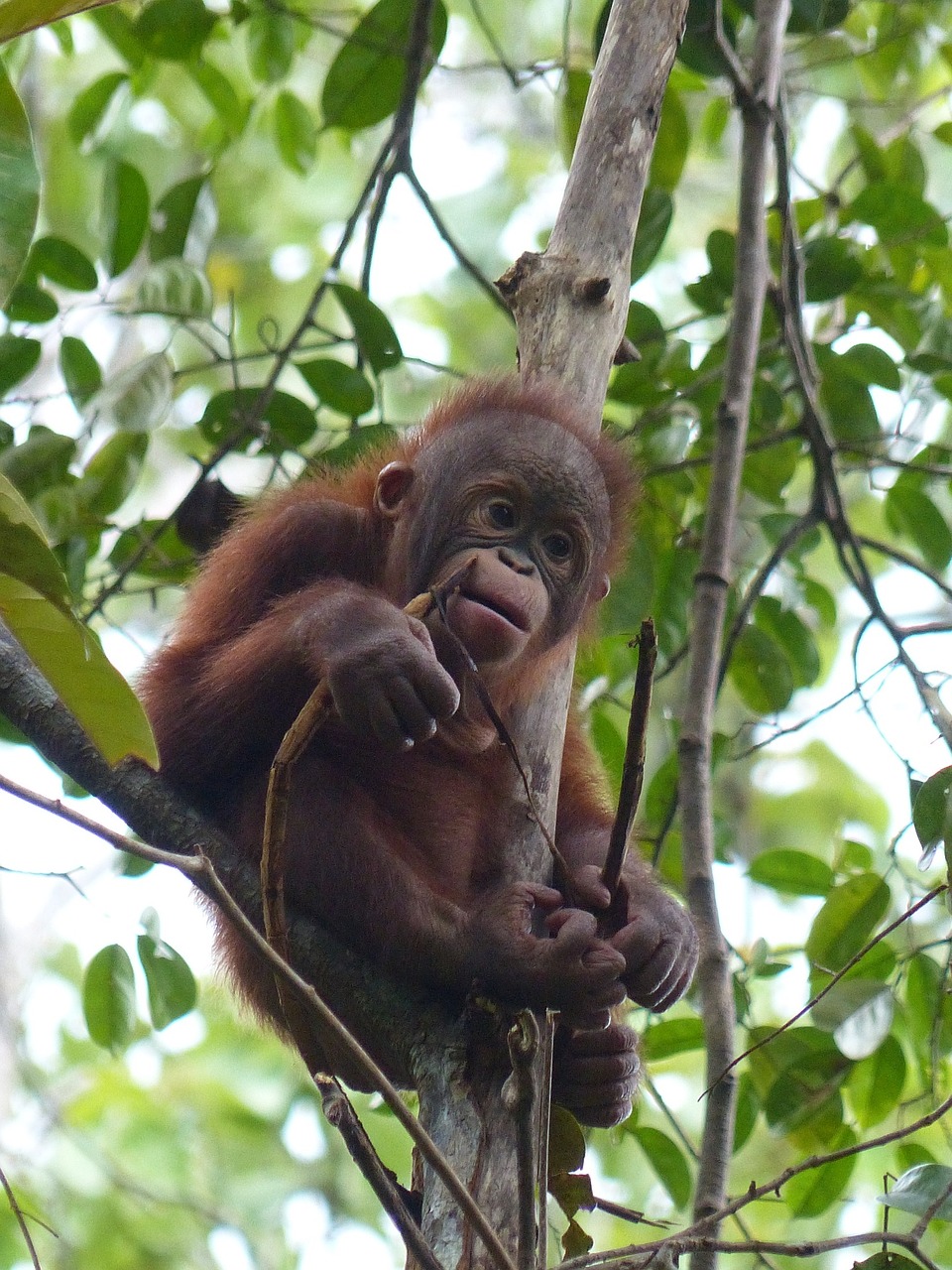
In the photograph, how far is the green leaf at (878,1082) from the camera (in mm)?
3027

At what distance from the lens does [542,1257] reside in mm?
1753

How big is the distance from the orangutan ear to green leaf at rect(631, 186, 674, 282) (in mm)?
856

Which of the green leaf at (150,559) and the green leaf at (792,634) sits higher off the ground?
the green leaf at (792,634)

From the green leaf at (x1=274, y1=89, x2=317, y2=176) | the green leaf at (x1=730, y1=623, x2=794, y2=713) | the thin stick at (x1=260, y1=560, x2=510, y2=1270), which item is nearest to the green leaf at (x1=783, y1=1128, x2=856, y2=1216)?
the green leaf at (x1=730, y1=623, x2=794, y2=713)

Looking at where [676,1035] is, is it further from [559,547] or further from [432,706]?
[432,706]

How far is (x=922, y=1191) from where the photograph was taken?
2.03m

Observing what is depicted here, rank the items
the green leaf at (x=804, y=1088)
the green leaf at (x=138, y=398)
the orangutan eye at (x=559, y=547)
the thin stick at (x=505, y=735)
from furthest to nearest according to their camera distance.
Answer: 1. the green leaf at (x=138, y=398)
2. the orangutan eye at (x=559, y=547)
3. the green leaf at (x=804, y=1088)
4. the thin stick at (x=505, y=735)

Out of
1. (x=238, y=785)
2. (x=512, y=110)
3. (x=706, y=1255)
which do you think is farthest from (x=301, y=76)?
(x=706, y=1255)

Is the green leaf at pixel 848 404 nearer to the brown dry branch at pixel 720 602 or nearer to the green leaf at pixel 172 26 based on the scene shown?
the brown dry branch at pixel 720 602

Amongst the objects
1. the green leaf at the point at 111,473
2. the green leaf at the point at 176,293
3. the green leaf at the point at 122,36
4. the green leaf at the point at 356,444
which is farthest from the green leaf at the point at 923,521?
the green leaf at the point at 122,36

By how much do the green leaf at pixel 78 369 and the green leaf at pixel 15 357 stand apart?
0.11 metres

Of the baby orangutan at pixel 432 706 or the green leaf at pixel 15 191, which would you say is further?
the baby orangutan at pixel 432 706

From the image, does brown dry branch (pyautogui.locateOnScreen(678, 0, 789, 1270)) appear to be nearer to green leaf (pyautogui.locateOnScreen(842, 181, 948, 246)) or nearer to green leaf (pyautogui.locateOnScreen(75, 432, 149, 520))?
green leaf (pyautogui.locateOnScreen(842, 181, 948, 246))

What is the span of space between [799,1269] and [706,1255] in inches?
259
